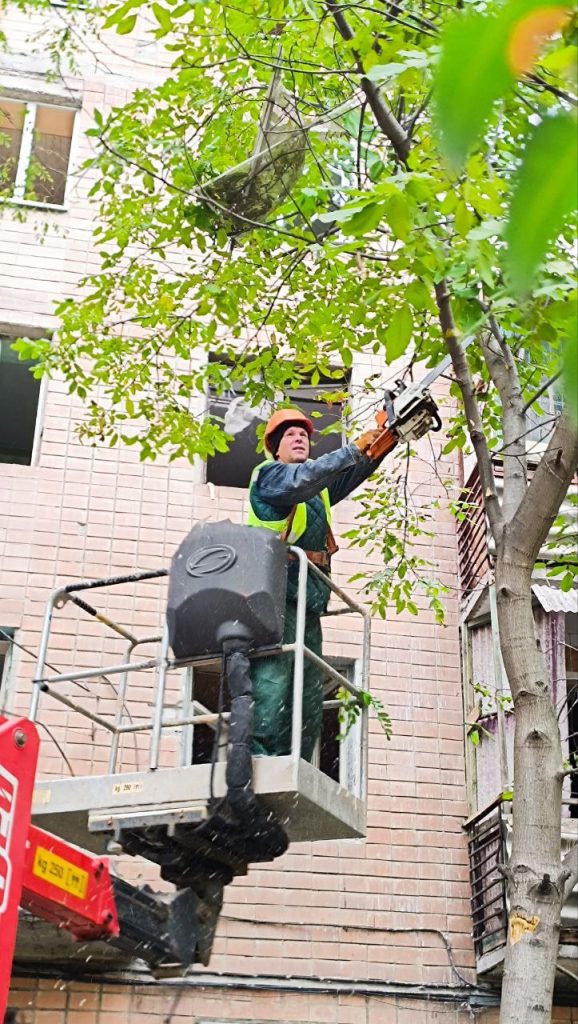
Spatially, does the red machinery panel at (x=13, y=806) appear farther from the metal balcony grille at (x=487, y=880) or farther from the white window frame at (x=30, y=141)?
the white window frame at (x=30, y=141)

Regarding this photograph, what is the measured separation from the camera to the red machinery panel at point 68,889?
504cm

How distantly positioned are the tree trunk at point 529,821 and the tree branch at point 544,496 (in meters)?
0.08

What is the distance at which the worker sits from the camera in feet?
21.4

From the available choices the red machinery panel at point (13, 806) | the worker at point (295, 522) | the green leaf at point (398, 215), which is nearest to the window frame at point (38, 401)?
the worker at point (295, 522)

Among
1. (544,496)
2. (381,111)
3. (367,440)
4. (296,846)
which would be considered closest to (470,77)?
(367,440)

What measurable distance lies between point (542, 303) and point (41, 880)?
3316mm

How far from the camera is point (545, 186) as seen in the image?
1.23 meters

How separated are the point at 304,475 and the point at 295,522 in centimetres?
48

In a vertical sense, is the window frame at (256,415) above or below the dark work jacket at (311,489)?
above

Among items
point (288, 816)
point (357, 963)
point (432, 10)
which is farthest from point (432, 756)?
point (432, 10)

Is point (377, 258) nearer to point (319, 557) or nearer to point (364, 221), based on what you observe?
point (319, 557)

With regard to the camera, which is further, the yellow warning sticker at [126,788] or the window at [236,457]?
the window at [236,457]

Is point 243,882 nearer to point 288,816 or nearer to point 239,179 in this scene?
point 288,816

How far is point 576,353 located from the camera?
1256 millimetres
